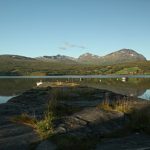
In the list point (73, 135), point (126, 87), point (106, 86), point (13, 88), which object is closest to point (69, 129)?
point (73, 135)

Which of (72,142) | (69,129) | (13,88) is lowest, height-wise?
(13,88)

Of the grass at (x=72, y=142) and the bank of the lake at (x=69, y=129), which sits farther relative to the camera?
the bank of the lake at (x=69, y=129)

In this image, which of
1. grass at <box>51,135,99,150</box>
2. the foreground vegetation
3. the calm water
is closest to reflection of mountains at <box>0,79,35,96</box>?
the calm water

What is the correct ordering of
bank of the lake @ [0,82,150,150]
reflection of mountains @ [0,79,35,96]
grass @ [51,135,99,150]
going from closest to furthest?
grass @ [51,135,99,150] → bank of the lake @ [0,82,150,150] → reflection of mountains @ [0,79,35,96]

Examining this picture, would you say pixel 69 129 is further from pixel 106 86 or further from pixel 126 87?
pixel 106 86

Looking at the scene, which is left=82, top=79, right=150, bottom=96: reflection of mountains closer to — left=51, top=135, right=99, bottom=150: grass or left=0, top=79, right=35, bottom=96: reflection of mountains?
left=0, top=79, right=35, bottom=96: reflection of mountains

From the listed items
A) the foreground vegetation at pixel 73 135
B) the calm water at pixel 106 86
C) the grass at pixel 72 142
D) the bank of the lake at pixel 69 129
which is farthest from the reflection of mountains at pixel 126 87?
the grass at pixel 72 142

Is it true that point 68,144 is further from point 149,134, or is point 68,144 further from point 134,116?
point 134,116

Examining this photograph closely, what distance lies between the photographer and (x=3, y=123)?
15.8m

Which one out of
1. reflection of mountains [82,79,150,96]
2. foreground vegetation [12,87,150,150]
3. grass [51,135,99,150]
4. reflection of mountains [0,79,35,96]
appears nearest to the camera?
grass [51,135,99,150]

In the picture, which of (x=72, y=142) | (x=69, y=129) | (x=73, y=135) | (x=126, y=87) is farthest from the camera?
(x=126, y=87)

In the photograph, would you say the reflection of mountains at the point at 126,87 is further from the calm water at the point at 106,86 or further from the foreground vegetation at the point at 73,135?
the foreground vegetation at the point at 73,135

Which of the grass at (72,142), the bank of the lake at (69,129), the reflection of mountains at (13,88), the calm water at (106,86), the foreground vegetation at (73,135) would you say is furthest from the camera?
the reflection of mountains at (13,88)

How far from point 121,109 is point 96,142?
6.49 metres
